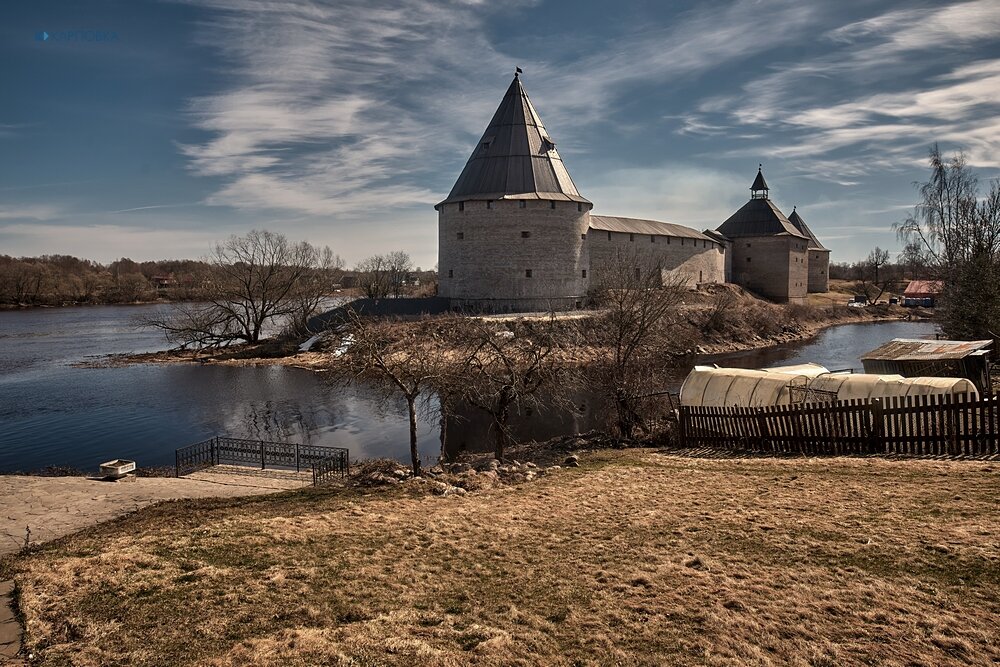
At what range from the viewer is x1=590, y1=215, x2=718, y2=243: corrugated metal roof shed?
1445 inches

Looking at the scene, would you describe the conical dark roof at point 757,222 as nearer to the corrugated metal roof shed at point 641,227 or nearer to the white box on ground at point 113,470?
the corrugated metal roof shed at point 641,227

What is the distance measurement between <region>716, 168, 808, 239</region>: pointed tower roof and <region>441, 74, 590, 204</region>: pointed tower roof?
23.2m

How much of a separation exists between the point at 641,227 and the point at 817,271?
2730cm

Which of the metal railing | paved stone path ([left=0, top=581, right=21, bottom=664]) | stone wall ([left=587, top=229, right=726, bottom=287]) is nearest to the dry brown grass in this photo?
paved stone path ([left=0, top=581, right=21, bottom=664])

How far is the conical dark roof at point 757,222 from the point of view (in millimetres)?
49281

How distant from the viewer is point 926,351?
44.8ft

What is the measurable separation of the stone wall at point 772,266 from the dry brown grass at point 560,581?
44.5m

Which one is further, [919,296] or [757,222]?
[919,296]

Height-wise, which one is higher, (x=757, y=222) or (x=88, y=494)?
(x=757, y=222)

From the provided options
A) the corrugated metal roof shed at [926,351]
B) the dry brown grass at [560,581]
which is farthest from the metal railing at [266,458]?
the corrugated metal roof shed at [926,351]

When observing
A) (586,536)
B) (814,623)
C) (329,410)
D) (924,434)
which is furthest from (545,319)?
(814,623)

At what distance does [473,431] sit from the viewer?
579 inches

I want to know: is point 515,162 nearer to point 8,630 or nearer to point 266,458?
point 266,458

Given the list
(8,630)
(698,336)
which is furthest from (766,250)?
(8,630)
